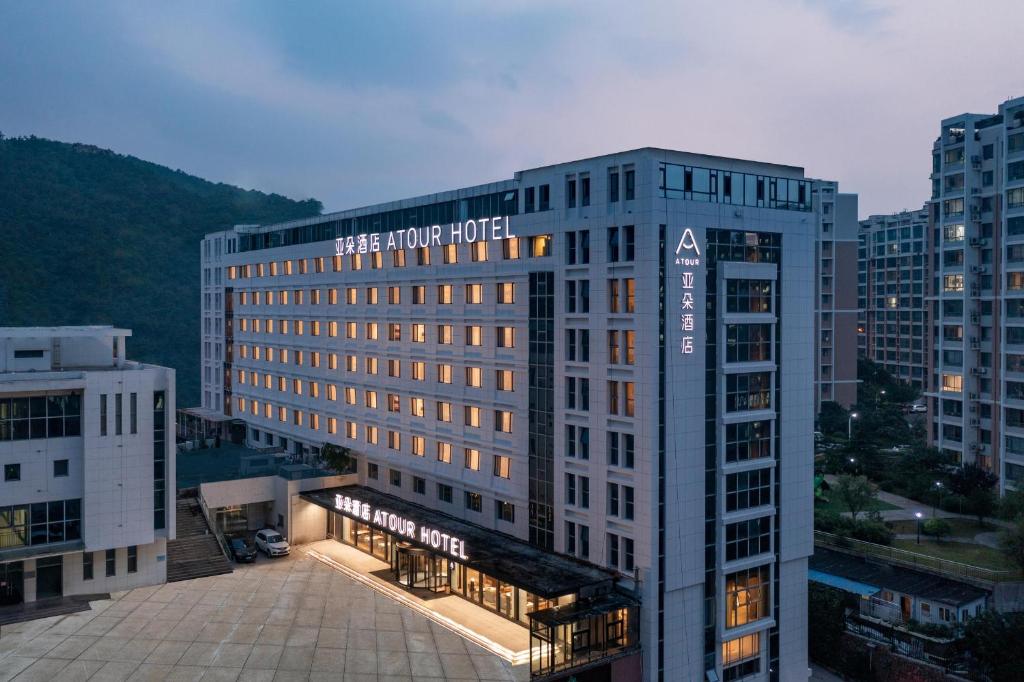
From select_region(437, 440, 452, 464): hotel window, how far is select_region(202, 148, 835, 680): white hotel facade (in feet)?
0.74

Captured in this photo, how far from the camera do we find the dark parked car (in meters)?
60.1

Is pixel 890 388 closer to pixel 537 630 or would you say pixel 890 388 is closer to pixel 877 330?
pixel 877 330

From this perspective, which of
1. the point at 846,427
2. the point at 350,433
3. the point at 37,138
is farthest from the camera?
the point at 37,138

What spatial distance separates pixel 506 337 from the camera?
53.9m

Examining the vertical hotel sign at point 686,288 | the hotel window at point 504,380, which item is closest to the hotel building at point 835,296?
the hotel window at point 504,380

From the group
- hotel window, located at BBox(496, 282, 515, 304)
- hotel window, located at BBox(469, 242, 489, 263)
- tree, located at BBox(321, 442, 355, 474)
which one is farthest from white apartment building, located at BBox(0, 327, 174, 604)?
hotel window, located at BBox(496, 282, 515, 304)

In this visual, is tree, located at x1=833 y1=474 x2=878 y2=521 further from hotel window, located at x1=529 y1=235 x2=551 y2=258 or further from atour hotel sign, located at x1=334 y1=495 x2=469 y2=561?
hotel window, located at x1=529 y1=235 x2=551 y2=258

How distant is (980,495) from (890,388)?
3120 inches

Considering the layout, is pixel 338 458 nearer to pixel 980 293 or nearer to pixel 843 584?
pixel 843 584

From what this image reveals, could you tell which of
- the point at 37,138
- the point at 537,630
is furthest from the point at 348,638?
the point at 37,138

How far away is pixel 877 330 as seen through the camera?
172000 millimetres

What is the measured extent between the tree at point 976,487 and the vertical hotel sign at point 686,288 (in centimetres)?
5078

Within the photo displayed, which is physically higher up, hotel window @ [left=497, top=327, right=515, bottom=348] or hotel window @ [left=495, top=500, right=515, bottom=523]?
hotel window @ [left=497, top=327, right=515, bottom=348]

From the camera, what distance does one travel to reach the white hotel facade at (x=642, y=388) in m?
43.4
